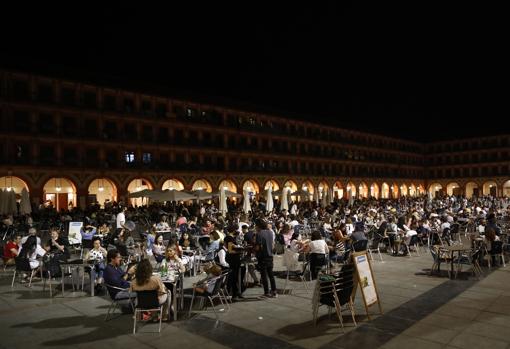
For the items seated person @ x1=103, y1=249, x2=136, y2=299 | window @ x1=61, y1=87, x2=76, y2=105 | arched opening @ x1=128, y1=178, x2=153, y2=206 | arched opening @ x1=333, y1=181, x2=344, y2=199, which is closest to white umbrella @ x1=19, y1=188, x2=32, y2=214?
seated person @ x1=103, y1=249, x2=136, y2=299

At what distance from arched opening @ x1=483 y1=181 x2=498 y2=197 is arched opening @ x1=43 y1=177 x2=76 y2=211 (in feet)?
209

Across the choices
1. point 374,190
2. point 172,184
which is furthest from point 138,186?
point 374,190

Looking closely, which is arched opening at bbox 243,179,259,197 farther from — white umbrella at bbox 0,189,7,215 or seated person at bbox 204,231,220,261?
seated person at bbox 204,231,220,261

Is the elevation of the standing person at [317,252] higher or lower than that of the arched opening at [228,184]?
lower

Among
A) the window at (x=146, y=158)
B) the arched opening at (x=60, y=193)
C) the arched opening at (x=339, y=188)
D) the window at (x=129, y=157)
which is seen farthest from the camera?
the arched opening at (x=339, y=188)

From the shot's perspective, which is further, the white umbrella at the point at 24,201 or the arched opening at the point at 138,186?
the arched opening at the point at 138,186

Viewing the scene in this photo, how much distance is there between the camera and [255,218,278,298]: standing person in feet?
26.1

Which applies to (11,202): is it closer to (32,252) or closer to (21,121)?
(32,252)

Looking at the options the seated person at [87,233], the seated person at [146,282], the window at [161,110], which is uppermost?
the window at [161,110]

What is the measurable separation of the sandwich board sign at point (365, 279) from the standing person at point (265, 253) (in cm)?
201

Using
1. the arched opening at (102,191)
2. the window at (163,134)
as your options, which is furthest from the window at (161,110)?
the arched opening at (102,191)

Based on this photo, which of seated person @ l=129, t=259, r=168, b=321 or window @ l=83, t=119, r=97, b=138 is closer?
seated person @ l=129, t=259, r=168, b=321

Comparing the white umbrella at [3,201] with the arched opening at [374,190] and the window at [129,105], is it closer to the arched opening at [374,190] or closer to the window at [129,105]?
the window at [129,105]

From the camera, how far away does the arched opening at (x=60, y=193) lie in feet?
100.0
